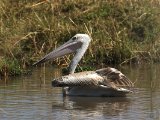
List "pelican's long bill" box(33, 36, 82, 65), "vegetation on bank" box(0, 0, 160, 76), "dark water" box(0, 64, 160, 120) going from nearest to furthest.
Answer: "dark water" box(0, 64, 160, 120), "pelican's long bill" box(33, 36, 82, 65), "vegetation on bank" box(0, 0, 160, 76)

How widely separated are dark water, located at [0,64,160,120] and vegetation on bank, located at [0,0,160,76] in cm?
168

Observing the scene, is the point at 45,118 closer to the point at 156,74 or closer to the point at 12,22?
the point at 156,74

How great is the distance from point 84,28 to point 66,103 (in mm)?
6160

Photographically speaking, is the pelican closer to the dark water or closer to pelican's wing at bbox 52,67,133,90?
pelican's wing at bbox 52,67,133,90

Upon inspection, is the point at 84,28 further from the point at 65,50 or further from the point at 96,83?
the point at 96,83

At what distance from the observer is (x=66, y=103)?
40.6 ft

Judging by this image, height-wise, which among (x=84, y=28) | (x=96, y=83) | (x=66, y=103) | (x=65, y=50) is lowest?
(x=66, y=103)

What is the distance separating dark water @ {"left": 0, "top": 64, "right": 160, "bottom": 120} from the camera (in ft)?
36.0

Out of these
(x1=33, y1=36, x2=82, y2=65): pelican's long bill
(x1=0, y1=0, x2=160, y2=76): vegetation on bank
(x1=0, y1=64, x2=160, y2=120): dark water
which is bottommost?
(x1=0, y1=64, x2=160, y2=120): dark water

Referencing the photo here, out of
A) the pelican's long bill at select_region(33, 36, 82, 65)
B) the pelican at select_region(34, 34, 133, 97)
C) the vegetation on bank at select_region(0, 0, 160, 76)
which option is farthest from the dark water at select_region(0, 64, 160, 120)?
the vegetation on bank at select_region(0, 0, 160, 76)

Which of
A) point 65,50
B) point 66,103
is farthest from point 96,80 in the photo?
point 65,50

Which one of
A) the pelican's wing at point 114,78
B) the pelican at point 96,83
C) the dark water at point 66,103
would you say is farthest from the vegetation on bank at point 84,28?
the pelican's wing at point 114,78

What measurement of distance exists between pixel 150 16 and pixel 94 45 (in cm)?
254

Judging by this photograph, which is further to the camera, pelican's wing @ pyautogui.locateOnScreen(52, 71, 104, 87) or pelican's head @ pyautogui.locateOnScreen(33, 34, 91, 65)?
pelican's head @ pyautogui.locateOnScreen(33, 34, 91, 65)
